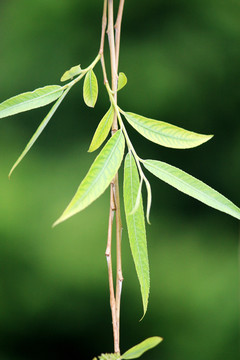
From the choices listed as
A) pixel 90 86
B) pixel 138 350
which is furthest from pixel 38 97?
pixel 138 350

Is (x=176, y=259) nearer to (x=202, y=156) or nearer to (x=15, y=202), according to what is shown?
(x=202, y=156)

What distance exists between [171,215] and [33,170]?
0.34 meters

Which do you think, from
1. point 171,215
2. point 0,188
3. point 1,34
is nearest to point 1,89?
point 1,34

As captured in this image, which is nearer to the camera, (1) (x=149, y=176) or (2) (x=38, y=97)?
(2) (x=38, y=97)

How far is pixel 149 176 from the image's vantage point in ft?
3.51

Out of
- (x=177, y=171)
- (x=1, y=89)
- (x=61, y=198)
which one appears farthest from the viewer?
(x=1, y=89)

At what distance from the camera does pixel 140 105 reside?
3.74 ft

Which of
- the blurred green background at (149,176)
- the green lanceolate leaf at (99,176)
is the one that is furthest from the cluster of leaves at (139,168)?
the blurred green background at (149,176)

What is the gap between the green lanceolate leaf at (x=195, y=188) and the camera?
0.30 m

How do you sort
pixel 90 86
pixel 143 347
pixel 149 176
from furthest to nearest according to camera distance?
pixel 149 176
pixel 90 86
pixel 143 347

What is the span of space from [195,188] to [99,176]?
2.7 inches

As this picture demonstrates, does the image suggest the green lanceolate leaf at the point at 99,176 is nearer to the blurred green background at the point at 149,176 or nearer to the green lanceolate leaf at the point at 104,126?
the green lanceolate leaf at the point at 104,126

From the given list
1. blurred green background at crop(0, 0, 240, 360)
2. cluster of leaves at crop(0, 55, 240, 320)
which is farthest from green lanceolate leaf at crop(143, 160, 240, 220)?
blurred green background at crop(0, 0, 240, 360)

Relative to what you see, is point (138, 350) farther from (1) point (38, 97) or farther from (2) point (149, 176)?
(2) point (149, 176)
